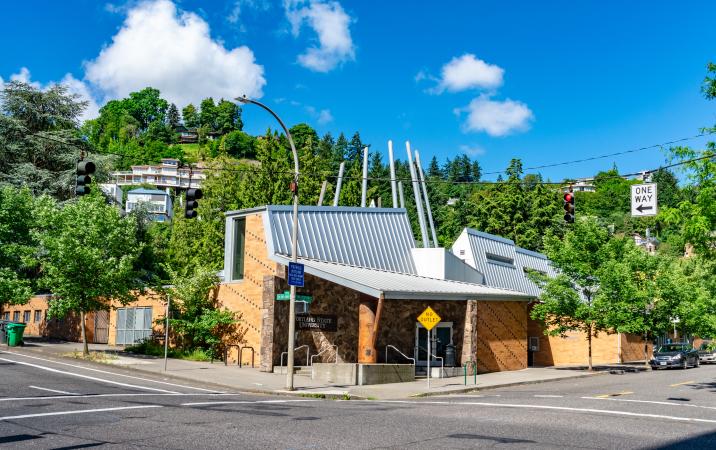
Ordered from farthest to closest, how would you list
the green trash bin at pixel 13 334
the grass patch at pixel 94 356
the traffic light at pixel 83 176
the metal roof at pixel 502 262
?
the metal roof at pixel 502 262, the green trash bin at pixel 13 334, the grass patch at pixel 94 356, the traffic light at pixel 83 176

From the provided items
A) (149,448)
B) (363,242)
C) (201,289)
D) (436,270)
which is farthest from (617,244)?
(149,448)

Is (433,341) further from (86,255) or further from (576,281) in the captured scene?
(86,255)

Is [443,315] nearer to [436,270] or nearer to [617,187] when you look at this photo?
[436,270]

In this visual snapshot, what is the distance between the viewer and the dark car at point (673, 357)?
38281 mm

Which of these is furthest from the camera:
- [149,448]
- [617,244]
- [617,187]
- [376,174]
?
[617,187]

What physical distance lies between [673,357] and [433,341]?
638 inches

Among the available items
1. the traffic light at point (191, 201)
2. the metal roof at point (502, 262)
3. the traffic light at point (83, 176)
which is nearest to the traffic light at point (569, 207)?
the traffic light at point (191, 201)

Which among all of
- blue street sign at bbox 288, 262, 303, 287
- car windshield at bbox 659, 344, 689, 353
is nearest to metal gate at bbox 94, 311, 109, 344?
blue street sign at bbox 288, 262, 303, 287

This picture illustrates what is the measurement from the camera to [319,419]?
46.9 ft

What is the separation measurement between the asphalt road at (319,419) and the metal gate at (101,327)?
1776 centimetres

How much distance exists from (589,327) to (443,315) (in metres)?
9.66

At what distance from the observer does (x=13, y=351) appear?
31.9 m

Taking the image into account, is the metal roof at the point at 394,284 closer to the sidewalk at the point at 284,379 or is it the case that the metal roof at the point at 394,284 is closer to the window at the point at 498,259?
the sidewalk at the point at 284,379

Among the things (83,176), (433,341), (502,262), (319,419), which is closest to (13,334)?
(83,176)
